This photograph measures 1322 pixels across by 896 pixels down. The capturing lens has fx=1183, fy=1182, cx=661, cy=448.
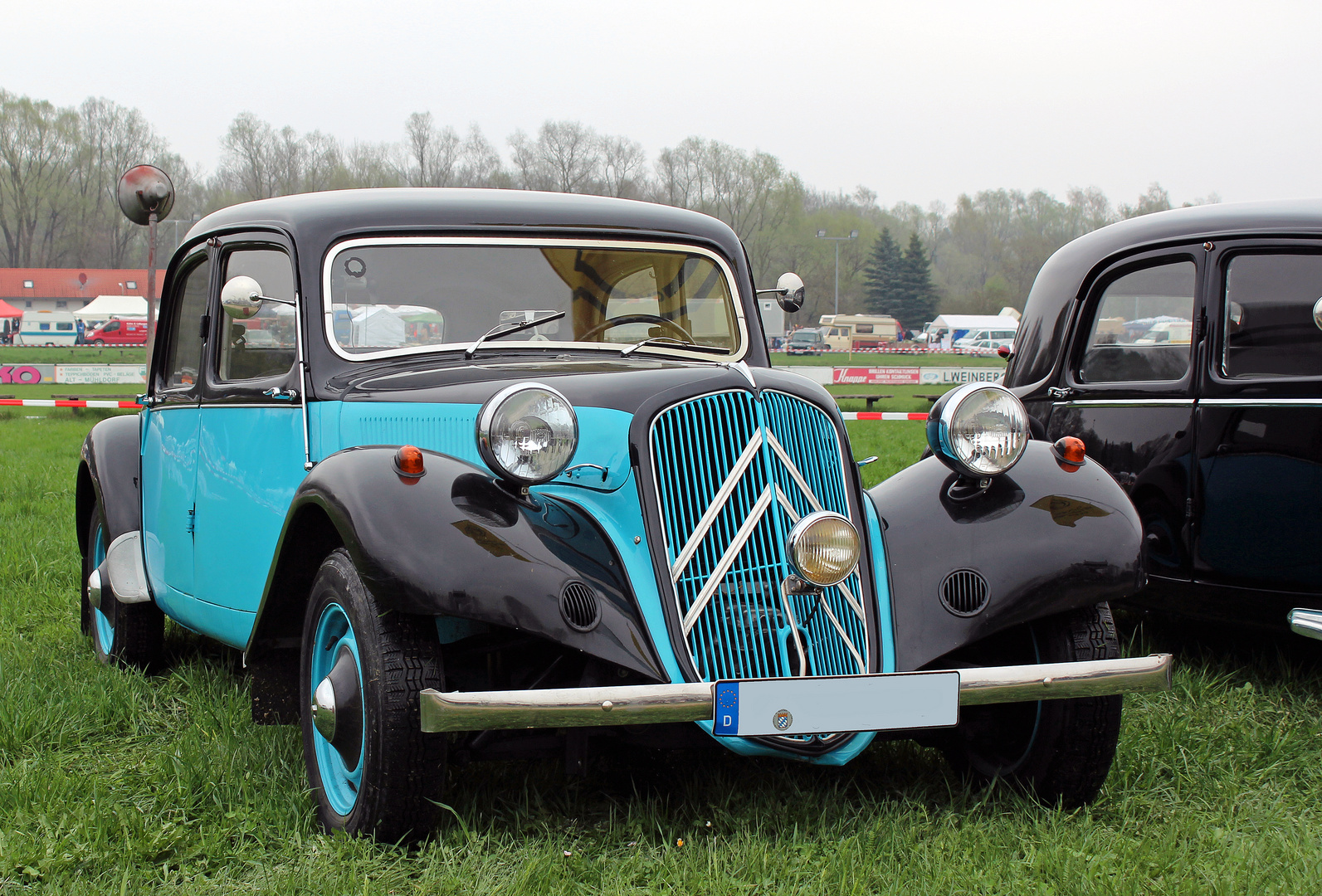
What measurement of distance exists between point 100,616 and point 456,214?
2646mm

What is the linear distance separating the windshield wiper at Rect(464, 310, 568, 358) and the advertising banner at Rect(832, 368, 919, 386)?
2132 centimetres

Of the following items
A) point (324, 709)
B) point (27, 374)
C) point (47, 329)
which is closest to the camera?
point (324, 709)

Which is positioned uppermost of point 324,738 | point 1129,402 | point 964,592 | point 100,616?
point 1129,402

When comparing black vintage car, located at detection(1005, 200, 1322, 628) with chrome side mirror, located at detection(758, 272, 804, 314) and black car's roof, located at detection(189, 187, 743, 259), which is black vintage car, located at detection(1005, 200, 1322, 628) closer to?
chrome side mirror, located at detection(758, 272, 804, 314)

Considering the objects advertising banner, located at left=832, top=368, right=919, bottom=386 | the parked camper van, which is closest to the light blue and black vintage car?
advertising banner, located at left=832, top=368, right=919, bottom=386

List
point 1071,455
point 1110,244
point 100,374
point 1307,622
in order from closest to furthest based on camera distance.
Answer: point 1071,455 < point 1307,622 < point 1110,244 < point 100,374

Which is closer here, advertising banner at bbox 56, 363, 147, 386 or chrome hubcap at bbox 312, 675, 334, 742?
chrome hubcap at bbox 312, 675, 334, 742

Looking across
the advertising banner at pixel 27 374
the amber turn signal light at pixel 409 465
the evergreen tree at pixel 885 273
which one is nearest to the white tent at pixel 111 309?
the advertising banner at pixel 27 374

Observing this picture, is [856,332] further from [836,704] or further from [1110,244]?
[836,704]

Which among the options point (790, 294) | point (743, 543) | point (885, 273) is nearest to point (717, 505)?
point (743, 543)

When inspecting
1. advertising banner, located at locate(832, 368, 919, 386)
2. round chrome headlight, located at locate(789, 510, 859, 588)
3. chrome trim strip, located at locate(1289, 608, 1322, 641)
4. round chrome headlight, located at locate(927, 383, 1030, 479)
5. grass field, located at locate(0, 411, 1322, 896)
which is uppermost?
round chrome headlight, located at locate(927, 383, 1030, 479)

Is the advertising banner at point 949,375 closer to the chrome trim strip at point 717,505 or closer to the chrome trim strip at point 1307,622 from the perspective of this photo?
Result: the chrome trim strip at point 1307,622

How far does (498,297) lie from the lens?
3.93m

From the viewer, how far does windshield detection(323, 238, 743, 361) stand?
12.5ft
